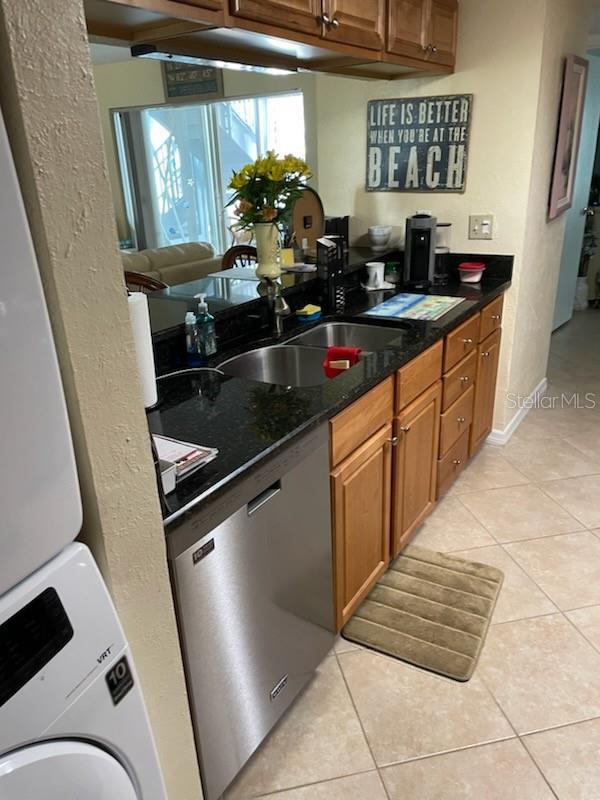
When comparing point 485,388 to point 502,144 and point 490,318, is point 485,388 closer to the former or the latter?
point 490,318

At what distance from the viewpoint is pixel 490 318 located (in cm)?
295

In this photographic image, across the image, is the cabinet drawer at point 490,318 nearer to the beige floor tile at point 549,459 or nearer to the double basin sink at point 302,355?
the double basin sink at point 302,355

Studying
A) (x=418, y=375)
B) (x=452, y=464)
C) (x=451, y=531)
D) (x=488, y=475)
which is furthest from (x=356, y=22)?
(x=488, y=475)

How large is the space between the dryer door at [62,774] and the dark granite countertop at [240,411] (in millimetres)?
387

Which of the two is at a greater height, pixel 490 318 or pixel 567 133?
pixel 567 133

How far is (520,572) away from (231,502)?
1.56 m

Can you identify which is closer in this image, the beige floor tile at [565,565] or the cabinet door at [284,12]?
the cabinet door at [284,12]

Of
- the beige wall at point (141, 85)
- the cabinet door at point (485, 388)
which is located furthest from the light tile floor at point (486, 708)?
the beige wall at point (141, 85)

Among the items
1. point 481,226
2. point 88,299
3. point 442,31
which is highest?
point 442,31

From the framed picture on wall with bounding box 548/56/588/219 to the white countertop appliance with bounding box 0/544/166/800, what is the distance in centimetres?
320

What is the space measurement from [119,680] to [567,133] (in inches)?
135

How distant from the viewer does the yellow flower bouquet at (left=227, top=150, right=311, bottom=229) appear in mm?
2145

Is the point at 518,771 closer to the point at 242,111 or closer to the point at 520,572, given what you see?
the point at 520,572

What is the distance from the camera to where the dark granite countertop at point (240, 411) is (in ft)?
4.17
